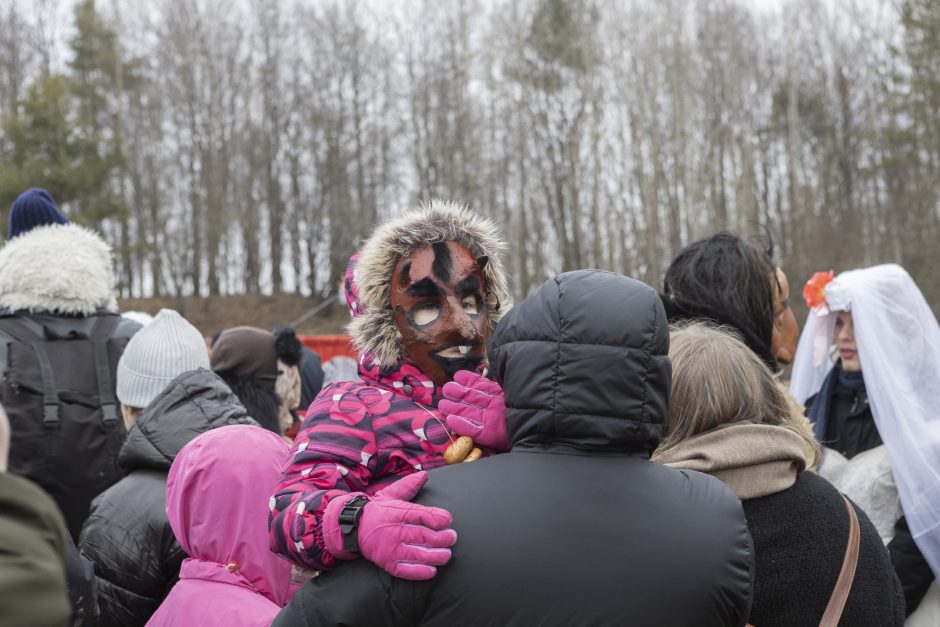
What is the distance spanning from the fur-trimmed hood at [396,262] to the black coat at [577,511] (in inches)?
17.0

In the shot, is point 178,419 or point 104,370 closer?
point 178,419

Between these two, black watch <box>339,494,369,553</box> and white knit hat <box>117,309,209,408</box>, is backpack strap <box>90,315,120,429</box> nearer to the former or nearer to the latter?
white knit hat <box>117,309,209,408</box>

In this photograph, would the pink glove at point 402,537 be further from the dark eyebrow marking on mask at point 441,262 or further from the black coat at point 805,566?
the black coat at point 805,566

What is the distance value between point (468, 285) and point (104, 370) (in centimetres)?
268

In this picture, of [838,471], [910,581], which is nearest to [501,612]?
[910,581]

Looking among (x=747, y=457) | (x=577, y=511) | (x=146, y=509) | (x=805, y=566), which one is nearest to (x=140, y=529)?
(x=146, y=509)

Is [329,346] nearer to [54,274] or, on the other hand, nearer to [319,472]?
[54,274]

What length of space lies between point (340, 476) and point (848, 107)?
36735mm

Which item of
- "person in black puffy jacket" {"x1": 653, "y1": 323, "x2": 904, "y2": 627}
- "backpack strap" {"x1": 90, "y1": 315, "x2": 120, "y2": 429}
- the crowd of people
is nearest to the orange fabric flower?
the crowd of people

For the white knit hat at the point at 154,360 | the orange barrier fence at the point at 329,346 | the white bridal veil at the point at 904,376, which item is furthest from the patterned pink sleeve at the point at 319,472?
the orange barrier fence at the point at 329,346

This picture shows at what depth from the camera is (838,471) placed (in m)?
3.34

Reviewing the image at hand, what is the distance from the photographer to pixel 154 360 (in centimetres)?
345

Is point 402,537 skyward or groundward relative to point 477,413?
groundward

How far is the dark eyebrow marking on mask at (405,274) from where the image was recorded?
2166 millimetres
